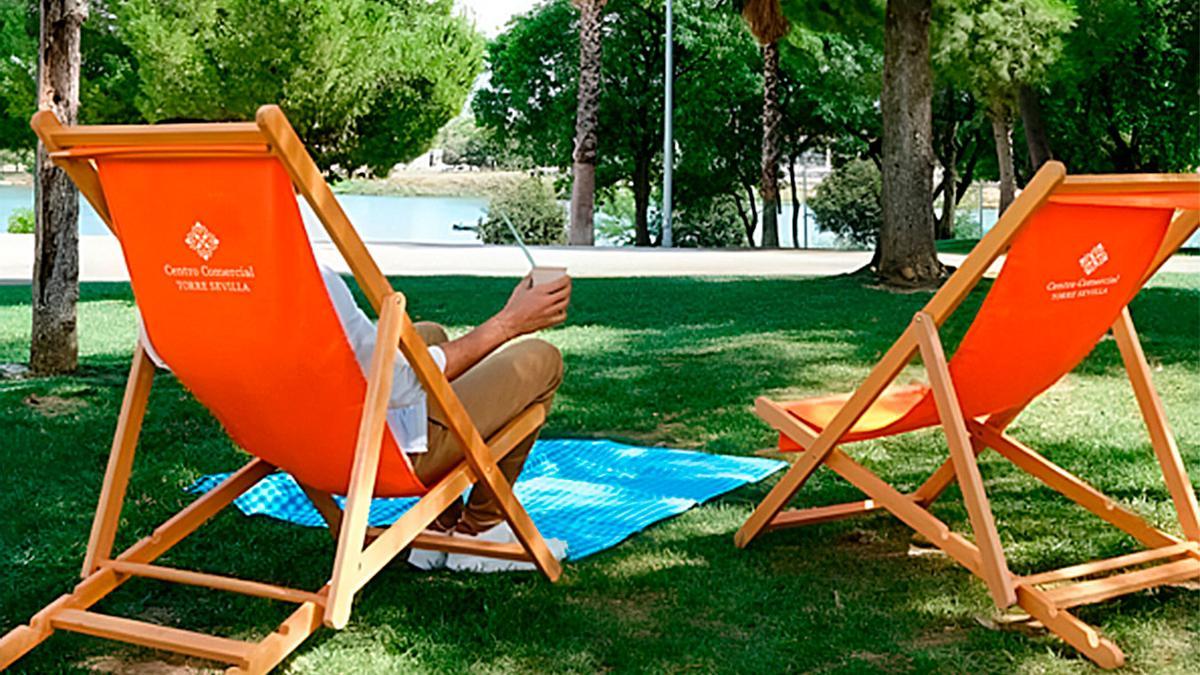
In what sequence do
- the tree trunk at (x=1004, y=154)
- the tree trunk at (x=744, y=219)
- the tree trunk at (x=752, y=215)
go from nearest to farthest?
the tree trunk at (x=1004, y=154)
the tree trunk at (x=752, y=215)
the tree trunk at (x=744, y=219)

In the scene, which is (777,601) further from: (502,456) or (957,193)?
(957,193)

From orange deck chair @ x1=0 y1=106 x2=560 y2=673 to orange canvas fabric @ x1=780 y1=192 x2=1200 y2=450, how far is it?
1352mm

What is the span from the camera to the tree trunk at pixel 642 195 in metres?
33.1

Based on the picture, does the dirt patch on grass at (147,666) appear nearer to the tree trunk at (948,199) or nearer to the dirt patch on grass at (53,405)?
the dirt patch on grass at (53,405)

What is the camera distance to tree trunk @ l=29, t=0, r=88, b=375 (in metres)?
6.98

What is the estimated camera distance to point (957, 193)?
40.1m

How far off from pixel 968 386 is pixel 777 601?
0.76 metres

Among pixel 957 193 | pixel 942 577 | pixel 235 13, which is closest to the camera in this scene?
pixel 942 577

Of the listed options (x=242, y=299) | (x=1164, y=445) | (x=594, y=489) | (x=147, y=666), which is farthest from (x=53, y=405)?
(x=1164, y=445)

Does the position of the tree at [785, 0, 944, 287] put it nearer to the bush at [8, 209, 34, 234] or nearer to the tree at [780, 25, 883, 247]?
the tree at [780, 25, 883, 247]

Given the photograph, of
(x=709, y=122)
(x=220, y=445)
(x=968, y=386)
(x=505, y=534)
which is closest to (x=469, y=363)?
(x=505, y=534)

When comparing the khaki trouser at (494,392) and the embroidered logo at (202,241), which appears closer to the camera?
the embroidered logo at (202,241)

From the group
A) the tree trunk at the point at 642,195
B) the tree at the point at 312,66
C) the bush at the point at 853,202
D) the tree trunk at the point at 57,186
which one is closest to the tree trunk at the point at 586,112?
the tree trunk at the point at 642,195

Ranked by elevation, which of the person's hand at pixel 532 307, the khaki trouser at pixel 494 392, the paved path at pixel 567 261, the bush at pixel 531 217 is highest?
the person's hand at pixel 532 307
